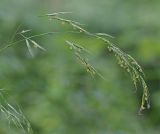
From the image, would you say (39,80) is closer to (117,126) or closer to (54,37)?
(117,126)

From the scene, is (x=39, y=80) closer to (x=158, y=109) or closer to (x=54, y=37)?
(x=158, y=109)

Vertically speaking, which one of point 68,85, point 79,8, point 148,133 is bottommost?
point 148,133

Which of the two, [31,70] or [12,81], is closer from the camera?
[12,81]

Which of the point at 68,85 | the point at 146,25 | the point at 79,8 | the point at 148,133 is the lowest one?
the point at 148,133

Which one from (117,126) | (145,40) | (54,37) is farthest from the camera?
(145,40)

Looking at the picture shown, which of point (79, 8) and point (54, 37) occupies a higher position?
point (79, 8)

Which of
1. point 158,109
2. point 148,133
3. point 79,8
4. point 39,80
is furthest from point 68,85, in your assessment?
point 79,8

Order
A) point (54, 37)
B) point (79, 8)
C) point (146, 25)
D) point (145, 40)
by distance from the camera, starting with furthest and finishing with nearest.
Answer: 1. point (79, 8)
2. point (146, 25)
3. point (145, 40)
4. point (54, 37)

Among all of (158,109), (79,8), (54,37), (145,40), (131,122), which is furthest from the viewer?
(79,8)

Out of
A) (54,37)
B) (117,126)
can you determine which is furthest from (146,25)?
(117,126)
